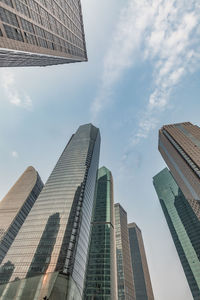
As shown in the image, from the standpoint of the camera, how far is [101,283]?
81.8 meters

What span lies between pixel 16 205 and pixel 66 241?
104 m

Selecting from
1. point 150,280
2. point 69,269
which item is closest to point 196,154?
point 69,269

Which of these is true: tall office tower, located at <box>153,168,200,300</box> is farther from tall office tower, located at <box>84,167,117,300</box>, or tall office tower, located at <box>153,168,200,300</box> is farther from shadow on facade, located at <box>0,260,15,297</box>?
shadow on facade, located at <box>0,260,15,297</box>

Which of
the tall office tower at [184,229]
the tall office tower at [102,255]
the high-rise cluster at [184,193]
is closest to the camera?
the tall office tower at [102,255]

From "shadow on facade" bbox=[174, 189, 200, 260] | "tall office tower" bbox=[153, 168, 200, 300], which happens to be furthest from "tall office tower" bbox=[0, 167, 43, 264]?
"shadow on facade" bbox=[174, 189, 200, 260]

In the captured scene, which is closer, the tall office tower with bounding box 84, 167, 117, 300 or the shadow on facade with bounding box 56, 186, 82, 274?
the shadow on facade with bounding box 56, 186, 82, 274

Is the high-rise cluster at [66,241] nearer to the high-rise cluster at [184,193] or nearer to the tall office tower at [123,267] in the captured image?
the tall office tower at [123,267]

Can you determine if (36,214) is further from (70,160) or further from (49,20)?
(49,20)

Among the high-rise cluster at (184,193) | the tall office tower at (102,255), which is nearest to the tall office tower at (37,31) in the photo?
the high-rise cluster at (184,193)

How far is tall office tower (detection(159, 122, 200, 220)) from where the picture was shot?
289 ft

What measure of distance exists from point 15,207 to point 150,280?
189 metres

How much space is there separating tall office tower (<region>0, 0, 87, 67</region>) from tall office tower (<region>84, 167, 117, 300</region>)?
10486cm

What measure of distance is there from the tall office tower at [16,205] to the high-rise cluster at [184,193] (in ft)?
453

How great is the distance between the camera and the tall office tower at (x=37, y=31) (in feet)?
118
